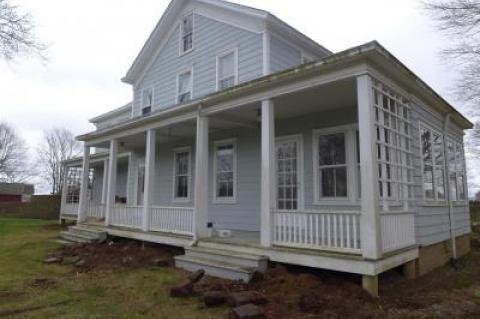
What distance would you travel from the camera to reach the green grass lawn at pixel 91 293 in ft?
14.9

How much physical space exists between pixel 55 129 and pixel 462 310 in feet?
175

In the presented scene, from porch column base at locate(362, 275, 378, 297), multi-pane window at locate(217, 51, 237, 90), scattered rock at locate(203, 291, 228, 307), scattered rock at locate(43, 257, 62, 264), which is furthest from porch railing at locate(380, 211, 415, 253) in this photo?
scattered rock at locate(43, 257, 62, 264)

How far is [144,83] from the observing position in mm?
13555

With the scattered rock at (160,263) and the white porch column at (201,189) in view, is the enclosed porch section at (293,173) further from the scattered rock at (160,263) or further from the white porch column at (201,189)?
the scattered rock at (160,263)

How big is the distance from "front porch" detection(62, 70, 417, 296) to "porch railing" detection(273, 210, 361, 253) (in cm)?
2

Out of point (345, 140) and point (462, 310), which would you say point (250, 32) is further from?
point (462, 310)

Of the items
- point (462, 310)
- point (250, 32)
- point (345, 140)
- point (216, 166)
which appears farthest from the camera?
point (216, 166)

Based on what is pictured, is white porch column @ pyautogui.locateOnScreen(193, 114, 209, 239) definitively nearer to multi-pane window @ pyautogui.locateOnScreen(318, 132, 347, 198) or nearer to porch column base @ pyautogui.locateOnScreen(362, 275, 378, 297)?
multi-pane window @ pyautogui.locateOnScreen(318, 132, 347, 198)

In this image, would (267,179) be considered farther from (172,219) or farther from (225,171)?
(225,171)

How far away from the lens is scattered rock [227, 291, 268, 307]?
4.41 metres

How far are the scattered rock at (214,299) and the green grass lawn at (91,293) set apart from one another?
0.10 meters

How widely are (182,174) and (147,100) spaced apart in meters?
3.76

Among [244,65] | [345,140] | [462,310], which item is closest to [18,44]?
[244,65]

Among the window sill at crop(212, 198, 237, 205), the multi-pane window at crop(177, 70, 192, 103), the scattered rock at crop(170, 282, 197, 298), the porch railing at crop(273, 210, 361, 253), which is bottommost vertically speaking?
the scattered rock at crop(170, 282, 197, 298)
